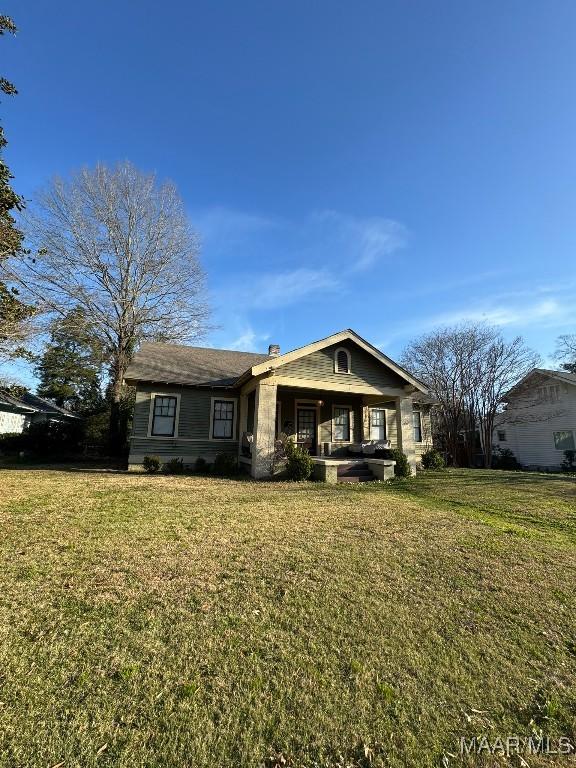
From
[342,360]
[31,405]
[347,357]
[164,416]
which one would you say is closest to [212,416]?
[164,416]

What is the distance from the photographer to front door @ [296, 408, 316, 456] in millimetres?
16797

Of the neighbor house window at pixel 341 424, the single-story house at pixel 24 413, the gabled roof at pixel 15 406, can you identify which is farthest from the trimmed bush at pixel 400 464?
the single-story house at pixel 24 413

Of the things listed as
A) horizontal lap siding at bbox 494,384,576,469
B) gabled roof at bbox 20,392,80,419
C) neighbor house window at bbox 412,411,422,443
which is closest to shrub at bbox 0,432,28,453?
gabled roof at bbox 20,392,80,419

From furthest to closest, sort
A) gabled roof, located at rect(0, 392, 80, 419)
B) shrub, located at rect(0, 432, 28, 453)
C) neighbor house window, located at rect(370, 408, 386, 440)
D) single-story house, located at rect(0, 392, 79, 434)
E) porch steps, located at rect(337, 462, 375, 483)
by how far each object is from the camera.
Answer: single-story house, located at rect(0, 392, 79, 434) → gabled roof, located at rect(0, 392, 80, 419) → shrub, located at rect(0, 432, 28, 453) → neighbor house window, located at rect(370, 408, 386, 440) → porch steps, located at rect(337, 462, 375, 483)

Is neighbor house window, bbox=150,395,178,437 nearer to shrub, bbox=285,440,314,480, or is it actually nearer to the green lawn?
shrub, bbox=285,440,314,480

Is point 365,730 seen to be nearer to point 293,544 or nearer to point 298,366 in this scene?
point 293,544

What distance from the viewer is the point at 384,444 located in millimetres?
15789

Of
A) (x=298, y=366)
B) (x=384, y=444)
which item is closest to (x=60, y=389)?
(x=298, y=366)

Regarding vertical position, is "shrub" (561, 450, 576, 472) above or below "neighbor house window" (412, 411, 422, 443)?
below

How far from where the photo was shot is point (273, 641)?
11.1ft

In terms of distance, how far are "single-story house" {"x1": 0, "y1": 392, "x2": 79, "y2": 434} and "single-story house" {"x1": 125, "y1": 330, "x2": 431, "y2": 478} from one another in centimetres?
1254

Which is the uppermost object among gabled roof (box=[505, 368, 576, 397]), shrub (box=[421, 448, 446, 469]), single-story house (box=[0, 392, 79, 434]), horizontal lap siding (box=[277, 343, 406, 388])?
gabled roof (box=[505, 368, 576, 397])

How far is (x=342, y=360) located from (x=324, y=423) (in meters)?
3.70

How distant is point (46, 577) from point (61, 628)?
1204 mm
